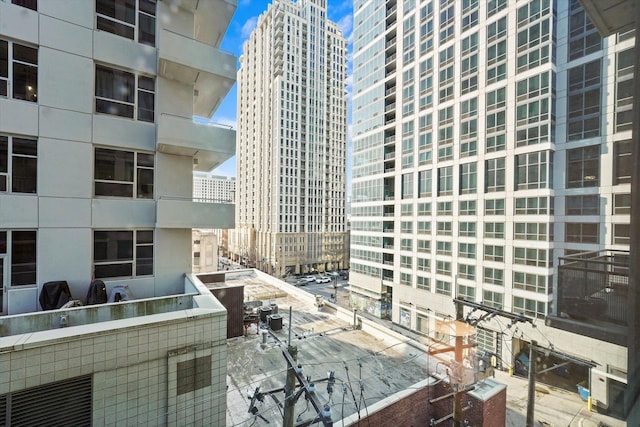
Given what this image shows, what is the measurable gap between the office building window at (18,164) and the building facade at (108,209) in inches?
0.6

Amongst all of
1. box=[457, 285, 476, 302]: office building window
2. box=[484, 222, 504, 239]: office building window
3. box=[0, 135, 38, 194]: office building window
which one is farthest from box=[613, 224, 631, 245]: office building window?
box=[457, 285, 476, 302]: office building window

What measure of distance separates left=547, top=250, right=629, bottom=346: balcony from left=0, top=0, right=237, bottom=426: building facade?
3.59 m

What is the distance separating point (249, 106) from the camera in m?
42.4

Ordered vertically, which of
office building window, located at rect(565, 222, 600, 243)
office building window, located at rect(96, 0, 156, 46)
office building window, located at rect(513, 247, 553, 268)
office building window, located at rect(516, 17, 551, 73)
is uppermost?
office building window, located at rect(516, 17, 551, 73)

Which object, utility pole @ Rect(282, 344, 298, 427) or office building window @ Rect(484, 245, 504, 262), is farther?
office building window @ Rect(484, 245, 504, 262)

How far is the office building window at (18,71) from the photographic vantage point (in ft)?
12.7

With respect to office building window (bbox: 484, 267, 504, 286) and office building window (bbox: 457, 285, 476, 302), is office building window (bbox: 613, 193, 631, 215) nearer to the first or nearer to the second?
office building window (bbox: 484, 267, 504, 286)

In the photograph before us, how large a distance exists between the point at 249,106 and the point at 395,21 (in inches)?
1162

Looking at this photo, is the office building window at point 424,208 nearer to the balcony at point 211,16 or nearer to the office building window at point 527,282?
the office building window at point 527,282

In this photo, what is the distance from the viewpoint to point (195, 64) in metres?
4.96

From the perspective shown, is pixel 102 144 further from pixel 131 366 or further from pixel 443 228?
pixel 443 228

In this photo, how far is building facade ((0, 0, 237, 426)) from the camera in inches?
117

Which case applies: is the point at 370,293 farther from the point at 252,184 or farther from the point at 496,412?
the point at 252,184

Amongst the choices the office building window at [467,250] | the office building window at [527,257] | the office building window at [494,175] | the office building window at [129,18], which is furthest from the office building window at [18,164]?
the office building window at [467,250]
